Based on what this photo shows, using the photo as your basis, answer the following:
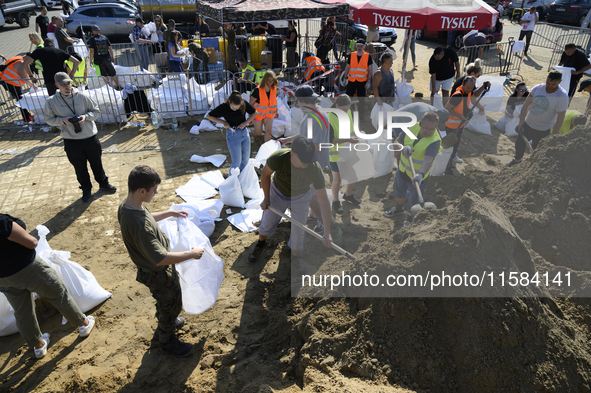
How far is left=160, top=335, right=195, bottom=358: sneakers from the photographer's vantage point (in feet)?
11.1

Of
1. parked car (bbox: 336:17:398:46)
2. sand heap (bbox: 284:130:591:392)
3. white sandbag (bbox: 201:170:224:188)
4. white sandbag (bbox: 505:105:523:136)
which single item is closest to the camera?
sand heap (bbox: 284:130:591:392)

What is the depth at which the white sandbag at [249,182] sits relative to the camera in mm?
5887

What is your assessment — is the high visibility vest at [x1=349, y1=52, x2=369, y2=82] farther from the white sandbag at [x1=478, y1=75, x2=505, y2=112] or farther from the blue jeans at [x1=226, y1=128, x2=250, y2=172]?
the blue jeans at [x1=226, y1=128, x2=250, y2=172]

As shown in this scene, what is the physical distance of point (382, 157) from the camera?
6.74m

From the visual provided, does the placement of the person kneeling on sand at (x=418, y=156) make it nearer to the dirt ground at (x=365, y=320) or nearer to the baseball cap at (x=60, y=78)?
the dirt ground at (x=365, y=320)

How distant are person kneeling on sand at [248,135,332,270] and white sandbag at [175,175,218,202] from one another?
1741mm

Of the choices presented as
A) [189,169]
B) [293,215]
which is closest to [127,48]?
[189,169]

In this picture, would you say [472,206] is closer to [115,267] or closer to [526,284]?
[526,284]

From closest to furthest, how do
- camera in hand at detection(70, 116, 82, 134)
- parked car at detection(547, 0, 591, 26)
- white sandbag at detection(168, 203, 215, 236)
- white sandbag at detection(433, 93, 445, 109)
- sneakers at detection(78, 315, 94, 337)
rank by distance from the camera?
sneakers at detection(78, 315, 94, 337) < white sandbag at detection(168, 203, 215, 236) < camera in hand at detection(70, 116, 82, 134) < white sandbag at detection(433, 93, 445, 109) < parked car at detection(547, 0, 591, 26)

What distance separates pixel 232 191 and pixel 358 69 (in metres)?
4.65

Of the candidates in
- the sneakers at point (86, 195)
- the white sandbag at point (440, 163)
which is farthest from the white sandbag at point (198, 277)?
the white sandbag at point (440, 163)

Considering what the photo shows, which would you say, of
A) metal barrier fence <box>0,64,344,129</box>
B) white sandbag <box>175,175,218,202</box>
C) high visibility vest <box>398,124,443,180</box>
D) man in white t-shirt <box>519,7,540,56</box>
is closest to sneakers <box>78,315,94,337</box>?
white sandbag <box>175,175,218,202</box>

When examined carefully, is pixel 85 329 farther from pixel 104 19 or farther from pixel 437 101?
pixel 104 19

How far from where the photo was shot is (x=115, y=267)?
4.56m
